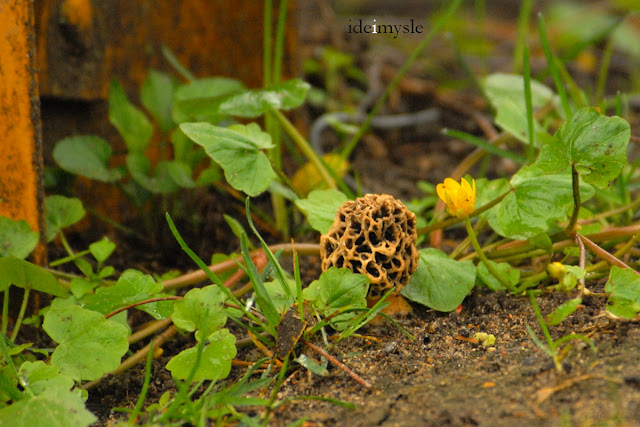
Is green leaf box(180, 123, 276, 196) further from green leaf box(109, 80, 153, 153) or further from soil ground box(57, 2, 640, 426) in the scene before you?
green leaf box(109, 80, 153, 153)

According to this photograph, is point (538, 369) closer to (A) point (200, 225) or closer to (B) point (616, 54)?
(A) point (200, 225)

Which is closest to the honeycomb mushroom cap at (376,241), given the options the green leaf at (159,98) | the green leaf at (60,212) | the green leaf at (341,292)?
the green leaf at (341,292)

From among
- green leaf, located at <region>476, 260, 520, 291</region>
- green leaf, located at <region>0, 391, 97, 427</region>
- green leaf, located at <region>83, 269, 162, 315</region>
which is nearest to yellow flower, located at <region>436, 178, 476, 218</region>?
green leaf, located at <region>476, 260, 520, 291</region>

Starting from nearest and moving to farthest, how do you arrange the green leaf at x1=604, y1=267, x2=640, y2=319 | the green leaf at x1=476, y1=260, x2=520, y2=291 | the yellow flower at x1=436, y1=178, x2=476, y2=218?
the green leaf at x1=604, y1=267, x2=640, y2=319
the yellow flower at x1=436, y1=178, x2=476, y2=218
the green leaf at x1=476, y1=260, x2=520, y2=291

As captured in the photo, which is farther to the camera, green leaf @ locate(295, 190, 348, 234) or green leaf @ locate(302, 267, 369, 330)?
green leaf @ locate(295, 190, 348, 234)

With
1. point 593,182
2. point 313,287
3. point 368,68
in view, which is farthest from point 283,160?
point 593,182

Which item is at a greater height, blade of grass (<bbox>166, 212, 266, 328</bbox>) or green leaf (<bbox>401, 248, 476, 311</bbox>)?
blade of grass (<bbox>166, 212, 266, 328</bbox>)
